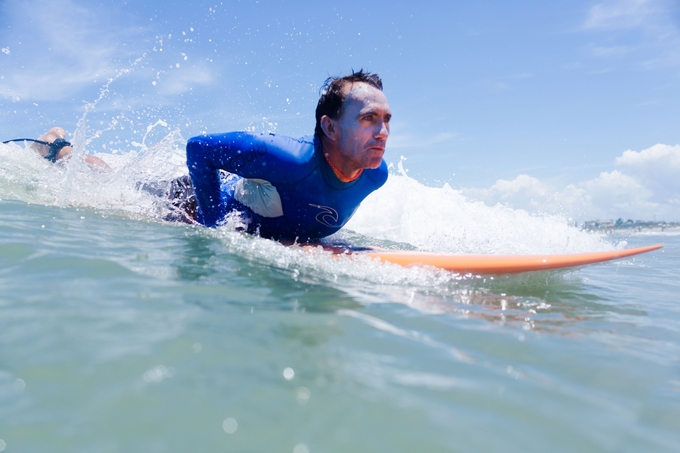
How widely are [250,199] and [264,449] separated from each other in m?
3.31

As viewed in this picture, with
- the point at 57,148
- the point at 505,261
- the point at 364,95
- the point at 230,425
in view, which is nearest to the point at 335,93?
the point at 364,95

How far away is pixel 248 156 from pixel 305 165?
1.42 feet

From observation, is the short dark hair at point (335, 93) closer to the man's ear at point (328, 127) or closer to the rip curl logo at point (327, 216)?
the man's ear at point (328, 127)

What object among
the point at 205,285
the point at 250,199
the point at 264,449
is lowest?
the point at 264,449

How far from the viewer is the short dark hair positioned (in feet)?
13.2

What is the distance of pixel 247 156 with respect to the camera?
374 centimetres

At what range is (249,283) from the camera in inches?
99.0

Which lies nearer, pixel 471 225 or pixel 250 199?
pixel 250 199

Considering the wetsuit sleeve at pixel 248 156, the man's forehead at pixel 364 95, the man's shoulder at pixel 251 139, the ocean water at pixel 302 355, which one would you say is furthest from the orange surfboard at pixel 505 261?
the man's forehead at pixel 364 95

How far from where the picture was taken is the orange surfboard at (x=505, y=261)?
11.4ft

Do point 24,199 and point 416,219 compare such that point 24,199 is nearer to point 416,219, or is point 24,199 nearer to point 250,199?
point 250,199

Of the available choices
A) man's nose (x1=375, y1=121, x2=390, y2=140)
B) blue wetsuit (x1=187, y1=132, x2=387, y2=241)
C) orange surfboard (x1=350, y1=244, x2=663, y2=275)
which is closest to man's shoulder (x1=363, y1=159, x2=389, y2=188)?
blue wetsuit (x1=187, y1=132, x2=387, y2=241)

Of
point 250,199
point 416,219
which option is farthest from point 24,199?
point 416,219

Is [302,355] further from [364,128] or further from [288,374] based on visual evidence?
[364,128]
